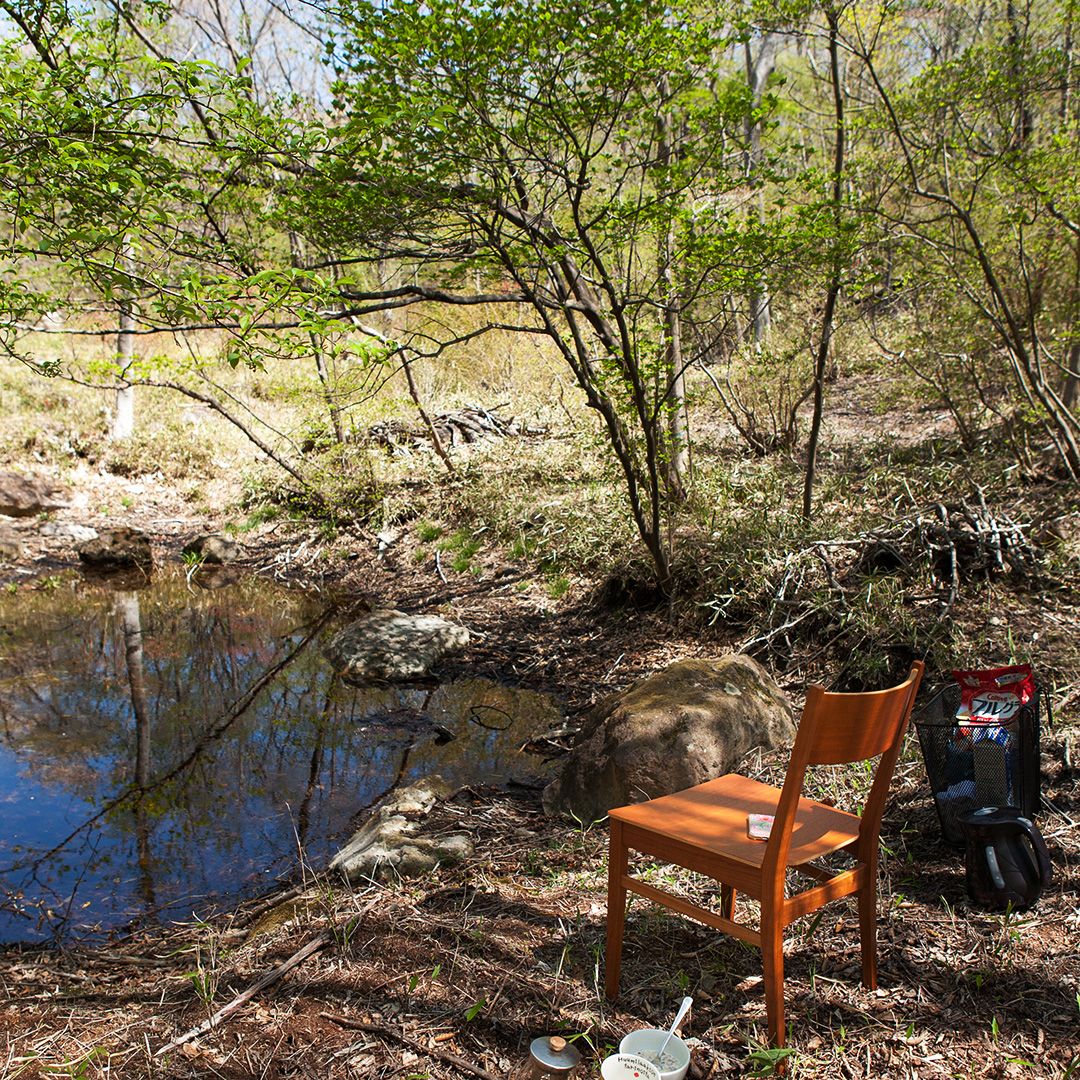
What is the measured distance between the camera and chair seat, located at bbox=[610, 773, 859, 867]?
2139 millimetres

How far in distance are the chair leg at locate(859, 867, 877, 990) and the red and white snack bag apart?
3.28ft

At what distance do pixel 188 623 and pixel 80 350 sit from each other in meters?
14.0

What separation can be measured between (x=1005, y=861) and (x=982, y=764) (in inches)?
18.7

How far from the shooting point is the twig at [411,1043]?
213cm

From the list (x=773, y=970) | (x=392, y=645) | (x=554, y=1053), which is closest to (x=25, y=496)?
(x=392, y=645)

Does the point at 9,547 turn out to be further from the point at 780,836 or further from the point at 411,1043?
the point at 780,836

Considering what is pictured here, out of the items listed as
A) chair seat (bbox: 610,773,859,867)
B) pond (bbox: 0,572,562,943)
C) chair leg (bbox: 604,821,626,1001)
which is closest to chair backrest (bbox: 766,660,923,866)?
chair seat (bbox: 610,773,859,867)

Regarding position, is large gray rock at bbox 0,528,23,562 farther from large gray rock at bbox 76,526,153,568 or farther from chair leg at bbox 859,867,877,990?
chair leg at bbox 859,867,877,990

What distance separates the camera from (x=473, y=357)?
13570 millimetres

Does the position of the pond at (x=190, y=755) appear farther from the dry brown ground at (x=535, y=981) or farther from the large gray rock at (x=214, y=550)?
the large gray rock at (x=214, y=550)

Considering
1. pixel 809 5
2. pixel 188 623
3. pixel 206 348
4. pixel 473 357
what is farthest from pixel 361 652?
pixel 206 348

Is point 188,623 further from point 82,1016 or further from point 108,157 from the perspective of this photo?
point 82,1016

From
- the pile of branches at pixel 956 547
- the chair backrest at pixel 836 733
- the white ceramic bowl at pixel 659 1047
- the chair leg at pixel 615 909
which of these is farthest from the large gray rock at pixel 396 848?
the pile of branches at pixel 956 547

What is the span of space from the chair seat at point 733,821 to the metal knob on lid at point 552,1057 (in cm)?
56
